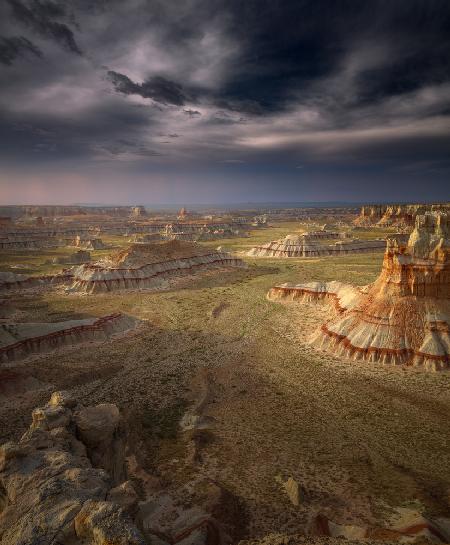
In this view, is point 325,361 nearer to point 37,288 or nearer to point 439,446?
point 439,446

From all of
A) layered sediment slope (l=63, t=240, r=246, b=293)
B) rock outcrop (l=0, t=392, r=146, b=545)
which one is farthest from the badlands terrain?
layered sediment slope (l=63, t=240, r=246, b=293)

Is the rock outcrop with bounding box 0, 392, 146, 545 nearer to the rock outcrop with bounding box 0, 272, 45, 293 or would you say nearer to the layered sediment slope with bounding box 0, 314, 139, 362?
the layered sediment slope with bounding box 0, 314, 139, 362

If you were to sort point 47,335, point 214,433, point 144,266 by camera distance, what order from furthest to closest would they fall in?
point 144,266 < point 47,335 < point 214,433

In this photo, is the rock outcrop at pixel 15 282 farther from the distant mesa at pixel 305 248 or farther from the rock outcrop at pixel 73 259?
the distant mesa at pixel 305 248

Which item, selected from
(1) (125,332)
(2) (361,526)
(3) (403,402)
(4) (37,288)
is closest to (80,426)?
(2) (361,526)

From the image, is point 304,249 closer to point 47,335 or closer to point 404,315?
point 404,315

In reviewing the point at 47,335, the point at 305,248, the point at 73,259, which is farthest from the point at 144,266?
the point at 305,248
